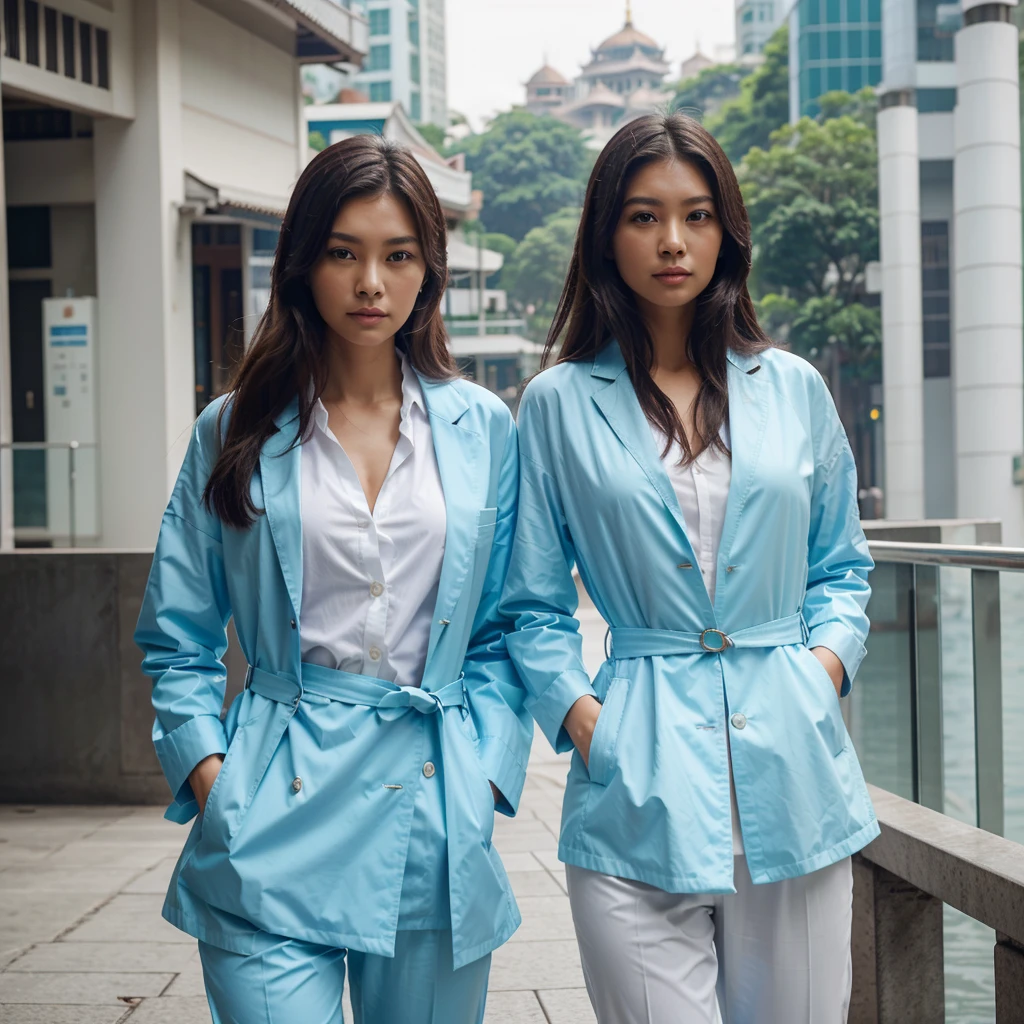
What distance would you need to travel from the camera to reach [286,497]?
2.26m

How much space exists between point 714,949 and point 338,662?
2.41ft

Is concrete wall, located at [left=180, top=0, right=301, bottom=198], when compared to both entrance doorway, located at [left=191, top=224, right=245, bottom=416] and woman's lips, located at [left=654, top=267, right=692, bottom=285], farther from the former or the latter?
woman's lips, located at [left=654, top=267, right=692, bottom=285]

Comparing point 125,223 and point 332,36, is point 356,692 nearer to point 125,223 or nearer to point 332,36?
point 125,223

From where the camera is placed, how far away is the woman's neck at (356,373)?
2.44 m

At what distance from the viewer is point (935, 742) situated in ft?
15.1

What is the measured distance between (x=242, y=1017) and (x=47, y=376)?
11.7 meters

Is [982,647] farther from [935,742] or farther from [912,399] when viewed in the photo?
[912,399]

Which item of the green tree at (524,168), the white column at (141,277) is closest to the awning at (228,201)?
the white column at (141,277)

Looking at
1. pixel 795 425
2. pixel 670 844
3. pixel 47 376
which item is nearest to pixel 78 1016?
pixel 670 844

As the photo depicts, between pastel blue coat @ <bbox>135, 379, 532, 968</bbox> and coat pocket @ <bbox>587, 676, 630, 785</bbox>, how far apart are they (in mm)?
134

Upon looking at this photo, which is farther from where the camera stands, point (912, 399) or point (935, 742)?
point (912, 399)

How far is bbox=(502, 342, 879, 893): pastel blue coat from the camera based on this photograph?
224 centimetres

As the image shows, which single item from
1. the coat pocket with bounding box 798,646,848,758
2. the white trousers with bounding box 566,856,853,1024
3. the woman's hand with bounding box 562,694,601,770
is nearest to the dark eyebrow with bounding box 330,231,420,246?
the woman's hand with bounding box 562,694,601,770

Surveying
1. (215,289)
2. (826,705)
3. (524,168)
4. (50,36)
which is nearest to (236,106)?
(215,289)
